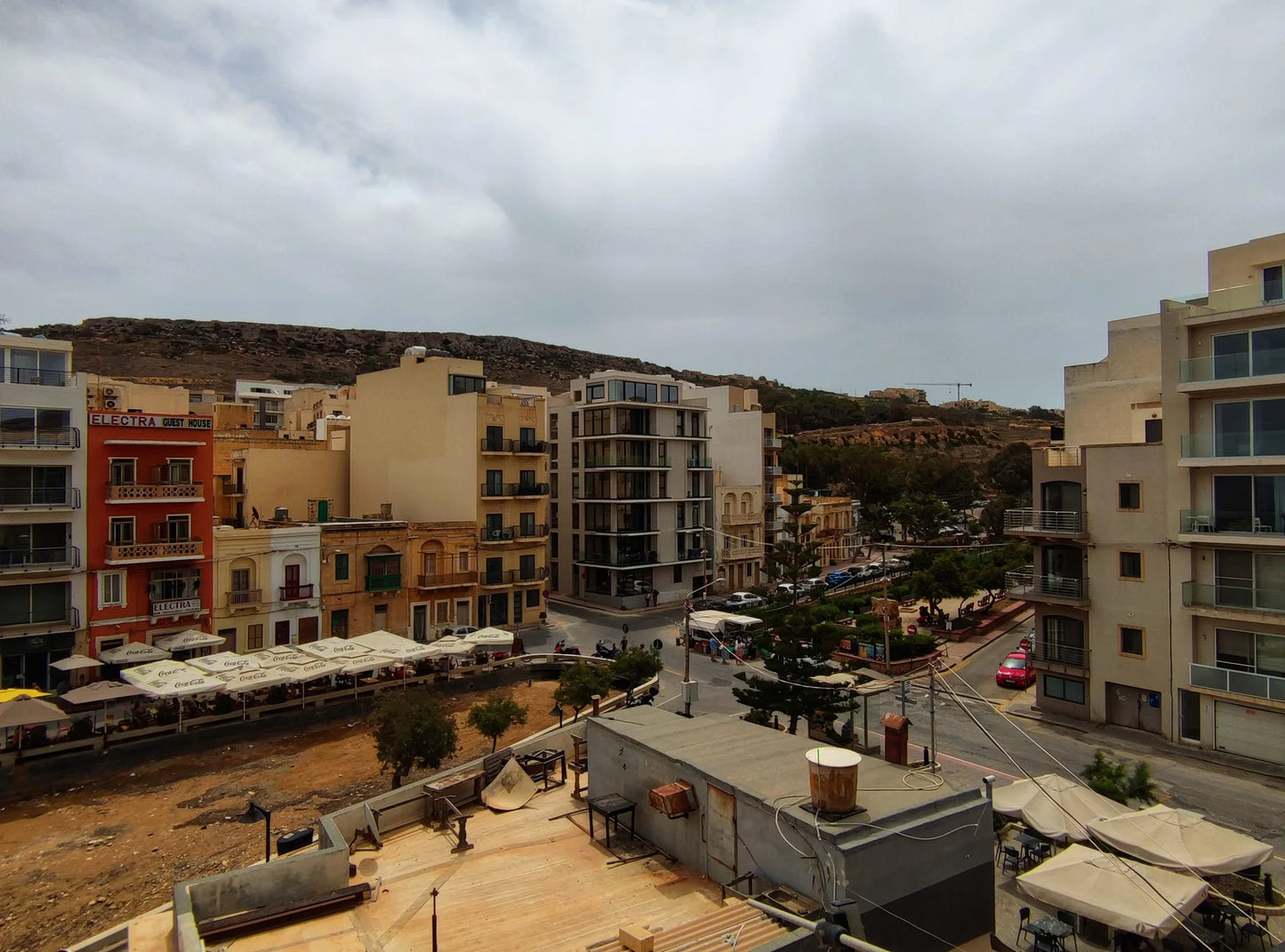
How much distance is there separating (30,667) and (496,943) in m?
26.1

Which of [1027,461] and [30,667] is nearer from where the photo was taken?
[30,667]

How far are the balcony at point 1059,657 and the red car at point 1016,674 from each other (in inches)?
107

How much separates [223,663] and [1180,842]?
2650 centimetres

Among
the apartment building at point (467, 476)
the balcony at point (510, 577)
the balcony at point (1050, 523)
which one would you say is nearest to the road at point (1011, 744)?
the balcony at point (1050, 523)

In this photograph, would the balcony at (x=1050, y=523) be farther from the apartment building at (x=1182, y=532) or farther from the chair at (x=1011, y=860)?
the chair at (x=1011, y=860)

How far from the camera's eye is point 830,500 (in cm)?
6688

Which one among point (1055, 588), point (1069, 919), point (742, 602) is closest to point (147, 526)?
point (742, 602)

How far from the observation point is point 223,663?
84.3 feet

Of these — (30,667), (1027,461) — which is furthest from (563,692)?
(1027,461)

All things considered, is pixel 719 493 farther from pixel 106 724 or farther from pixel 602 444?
pixel 106 724

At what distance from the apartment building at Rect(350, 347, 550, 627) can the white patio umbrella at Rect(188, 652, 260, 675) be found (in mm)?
10892

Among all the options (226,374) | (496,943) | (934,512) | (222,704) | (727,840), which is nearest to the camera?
(496,943)

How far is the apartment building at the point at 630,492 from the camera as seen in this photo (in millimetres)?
48438

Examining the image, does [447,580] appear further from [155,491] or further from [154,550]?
[155,491]
